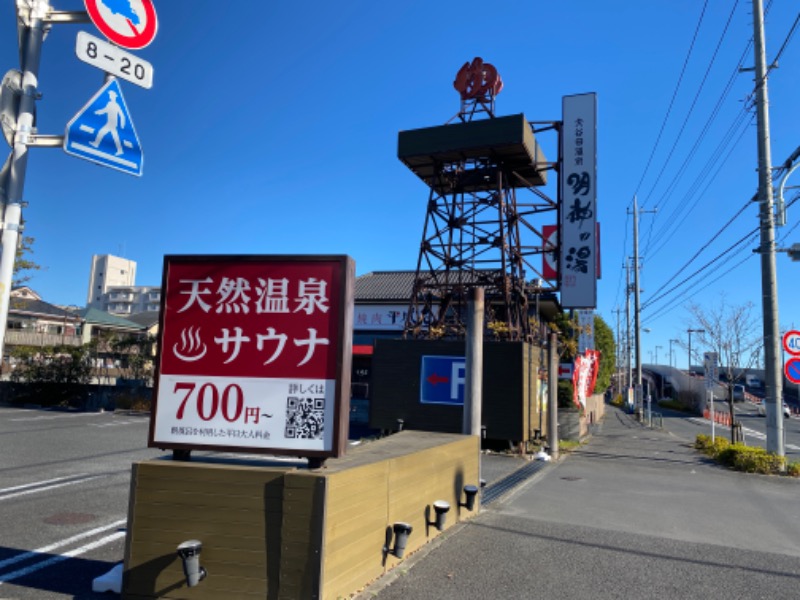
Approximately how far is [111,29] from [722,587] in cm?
742

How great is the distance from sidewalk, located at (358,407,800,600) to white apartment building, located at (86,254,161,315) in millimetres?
96045

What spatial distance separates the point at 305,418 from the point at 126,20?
148 inches

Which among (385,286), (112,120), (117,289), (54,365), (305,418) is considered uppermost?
(117,289)

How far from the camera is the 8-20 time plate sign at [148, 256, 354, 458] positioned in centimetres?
459

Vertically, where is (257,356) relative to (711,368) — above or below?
below

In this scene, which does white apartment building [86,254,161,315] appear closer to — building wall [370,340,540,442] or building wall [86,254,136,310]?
building wall [86,254,136,310]

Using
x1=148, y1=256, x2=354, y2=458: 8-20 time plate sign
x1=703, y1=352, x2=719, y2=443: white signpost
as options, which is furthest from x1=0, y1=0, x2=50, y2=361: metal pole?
x1=703, y1=352, x2=719, y2=443: white signpost

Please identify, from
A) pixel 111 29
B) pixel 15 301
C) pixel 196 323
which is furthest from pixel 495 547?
pixel 15 301

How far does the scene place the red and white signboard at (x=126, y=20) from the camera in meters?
4.67

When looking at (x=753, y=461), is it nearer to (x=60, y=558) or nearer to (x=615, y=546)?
(x=615, y=546)

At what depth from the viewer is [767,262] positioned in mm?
14875

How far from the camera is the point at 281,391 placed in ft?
15.3

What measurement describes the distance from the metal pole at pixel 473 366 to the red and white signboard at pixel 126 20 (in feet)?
17.3

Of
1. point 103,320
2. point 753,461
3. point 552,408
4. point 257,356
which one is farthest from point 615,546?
point 103,320
